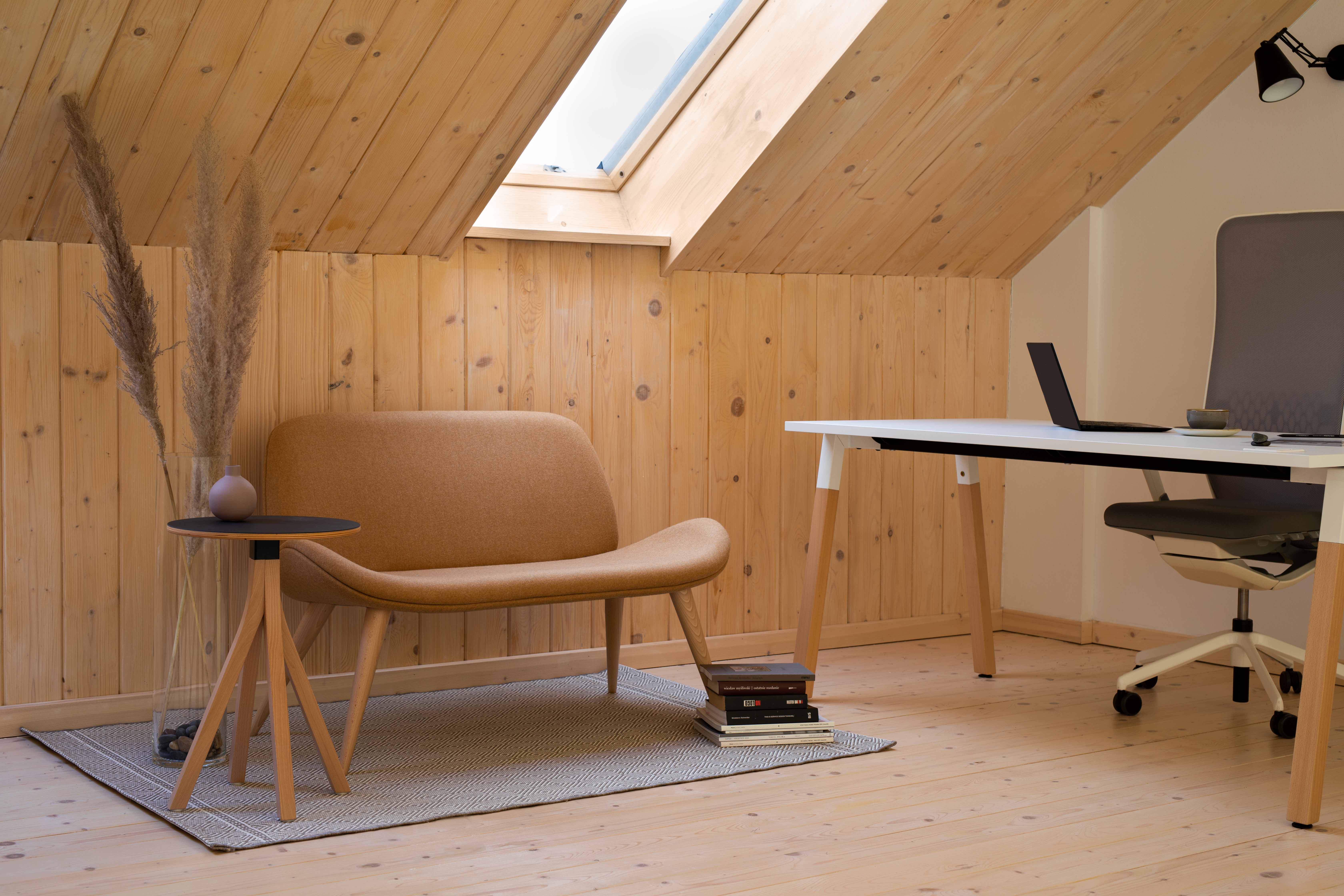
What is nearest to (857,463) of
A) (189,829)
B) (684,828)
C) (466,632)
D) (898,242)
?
(898,242)

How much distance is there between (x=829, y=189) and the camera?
3.65 meters

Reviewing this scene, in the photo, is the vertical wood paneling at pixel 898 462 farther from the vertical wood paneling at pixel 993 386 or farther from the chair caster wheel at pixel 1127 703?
the chair caster wheel at pixel 1127 703

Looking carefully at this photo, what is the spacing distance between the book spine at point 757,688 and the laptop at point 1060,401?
877 mm

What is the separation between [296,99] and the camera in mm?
2797

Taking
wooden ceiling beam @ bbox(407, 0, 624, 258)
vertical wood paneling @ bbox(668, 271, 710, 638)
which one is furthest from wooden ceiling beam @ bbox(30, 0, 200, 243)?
vertical wood paneling @ bbox(668, 271, 710, 638)

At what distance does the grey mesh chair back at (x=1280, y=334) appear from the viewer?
128 inches

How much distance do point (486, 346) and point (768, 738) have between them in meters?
1.31

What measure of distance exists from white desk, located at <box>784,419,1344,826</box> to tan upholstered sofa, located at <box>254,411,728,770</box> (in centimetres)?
37

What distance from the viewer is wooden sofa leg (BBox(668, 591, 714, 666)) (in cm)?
301

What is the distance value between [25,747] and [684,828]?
59.8 inches

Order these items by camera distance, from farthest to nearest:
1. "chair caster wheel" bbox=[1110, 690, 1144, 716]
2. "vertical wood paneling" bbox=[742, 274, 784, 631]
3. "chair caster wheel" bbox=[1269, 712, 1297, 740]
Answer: "vertical wood paneling" bbox=[742, 274, 784, 631], "chair caster wheel" bbox=[1110, 690, 1144, 716], "chair caster wheel" bbox=[1269, 712, 1297, 740]

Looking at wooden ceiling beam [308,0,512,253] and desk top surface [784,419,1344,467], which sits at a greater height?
wooden ceiling beam [308,0,512,253]

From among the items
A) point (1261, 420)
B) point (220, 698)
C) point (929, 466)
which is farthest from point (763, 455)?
point (220, 698)

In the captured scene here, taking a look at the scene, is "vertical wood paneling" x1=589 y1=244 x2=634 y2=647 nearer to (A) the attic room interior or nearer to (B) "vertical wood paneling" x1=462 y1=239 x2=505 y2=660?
(A) the attic room interior
